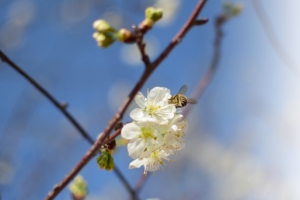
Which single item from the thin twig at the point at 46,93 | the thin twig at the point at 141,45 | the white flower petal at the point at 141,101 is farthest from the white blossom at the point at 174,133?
the thin twig at the point at 46,93

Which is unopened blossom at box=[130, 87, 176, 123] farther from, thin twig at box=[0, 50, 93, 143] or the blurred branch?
thin twig at box=[0, 50, 93, 143]

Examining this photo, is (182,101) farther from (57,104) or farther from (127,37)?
(57,104)

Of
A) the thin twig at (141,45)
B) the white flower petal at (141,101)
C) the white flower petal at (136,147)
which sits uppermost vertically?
the thin twig at (141,45)

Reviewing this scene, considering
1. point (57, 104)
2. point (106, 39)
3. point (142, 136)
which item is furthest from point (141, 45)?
point (57, 104)

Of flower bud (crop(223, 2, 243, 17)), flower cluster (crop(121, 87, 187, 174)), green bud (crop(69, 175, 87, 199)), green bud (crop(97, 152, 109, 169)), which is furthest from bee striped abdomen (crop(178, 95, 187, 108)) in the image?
flower bud (crop(223, 2, 243, 17))

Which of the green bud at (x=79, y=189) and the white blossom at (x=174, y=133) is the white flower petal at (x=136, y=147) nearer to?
the white blossom at (x=174, y=133)

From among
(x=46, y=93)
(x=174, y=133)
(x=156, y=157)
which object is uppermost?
(x=46, y=93)

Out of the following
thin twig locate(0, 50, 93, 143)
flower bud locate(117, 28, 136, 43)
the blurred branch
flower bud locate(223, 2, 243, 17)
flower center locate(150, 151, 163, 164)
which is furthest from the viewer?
flower bud locate(223, 2, 243, 17)

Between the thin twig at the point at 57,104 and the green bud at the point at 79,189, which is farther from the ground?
the thin twig at the point at 57,104
